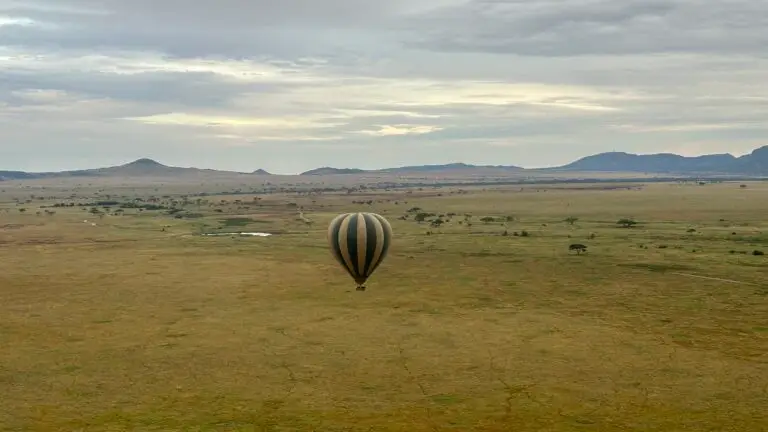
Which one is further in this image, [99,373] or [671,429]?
[99,373]

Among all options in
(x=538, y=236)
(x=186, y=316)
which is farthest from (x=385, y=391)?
(x=538, y=236)

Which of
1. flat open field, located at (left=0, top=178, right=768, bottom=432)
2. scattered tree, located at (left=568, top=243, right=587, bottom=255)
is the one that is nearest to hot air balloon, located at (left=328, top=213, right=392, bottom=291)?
flat open field, located at (left=0, top=178, right=768, bottom=432)

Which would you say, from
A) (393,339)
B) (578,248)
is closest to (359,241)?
(393,339)

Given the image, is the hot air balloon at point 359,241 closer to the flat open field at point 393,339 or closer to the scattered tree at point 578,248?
the flat open field at point 393,339

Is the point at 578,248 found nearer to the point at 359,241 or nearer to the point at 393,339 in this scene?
the point at 359,241

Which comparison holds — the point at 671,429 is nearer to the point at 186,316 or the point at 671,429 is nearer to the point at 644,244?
the point at 186,316

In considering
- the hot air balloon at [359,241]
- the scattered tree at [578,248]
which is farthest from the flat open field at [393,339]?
the hot air balloon at [359,241]
